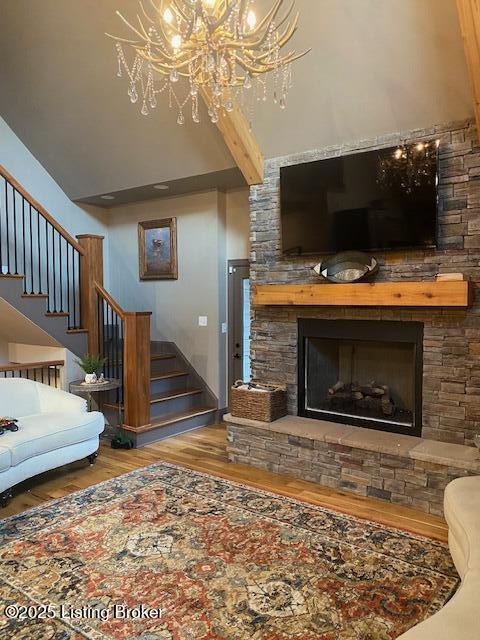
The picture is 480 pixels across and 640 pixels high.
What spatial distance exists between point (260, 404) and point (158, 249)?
3.09m

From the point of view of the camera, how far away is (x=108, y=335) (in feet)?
20.5

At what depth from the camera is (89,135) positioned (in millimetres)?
5523

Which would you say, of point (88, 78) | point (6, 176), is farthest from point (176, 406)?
point (88, 78)

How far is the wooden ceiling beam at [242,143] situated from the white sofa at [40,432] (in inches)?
106

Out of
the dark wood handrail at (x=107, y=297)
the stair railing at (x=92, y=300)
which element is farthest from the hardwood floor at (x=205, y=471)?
the dark wood handrail at (x=107, y=297)

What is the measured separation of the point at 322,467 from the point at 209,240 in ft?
10.5

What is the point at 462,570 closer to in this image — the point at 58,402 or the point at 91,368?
the point at 58,402

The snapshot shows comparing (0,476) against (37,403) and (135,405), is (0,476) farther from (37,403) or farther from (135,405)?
(135,405)

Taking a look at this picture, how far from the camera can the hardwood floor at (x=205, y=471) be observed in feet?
11.1

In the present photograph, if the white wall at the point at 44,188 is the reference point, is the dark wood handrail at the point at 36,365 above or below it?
below

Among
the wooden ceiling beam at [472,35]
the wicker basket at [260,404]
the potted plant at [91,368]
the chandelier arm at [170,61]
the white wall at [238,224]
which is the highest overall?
the wooden ceiling beam at [472,35]

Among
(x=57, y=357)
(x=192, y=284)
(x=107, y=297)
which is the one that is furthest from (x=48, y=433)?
(x=192, y=284)

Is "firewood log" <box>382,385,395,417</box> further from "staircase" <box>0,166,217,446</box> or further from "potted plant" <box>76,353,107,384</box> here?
"potted plant" <box>76,353,107,384</box>

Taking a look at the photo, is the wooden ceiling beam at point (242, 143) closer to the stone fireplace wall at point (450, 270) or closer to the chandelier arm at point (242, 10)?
the stone fireplace wall at point (450, 270)
